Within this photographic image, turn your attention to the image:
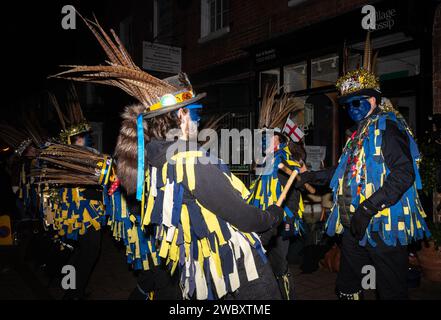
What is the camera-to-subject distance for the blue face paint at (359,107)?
328 cm

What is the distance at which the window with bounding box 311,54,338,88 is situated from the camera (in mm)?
6926

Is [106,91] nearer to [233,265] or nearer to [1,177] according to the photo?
[1,177]

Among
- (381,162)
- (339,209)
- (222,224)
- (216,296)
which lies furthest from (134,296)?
(381,162)

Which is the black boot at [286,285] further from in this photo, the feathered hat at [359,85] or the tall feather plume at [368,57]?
the tall feather plume at [368,57]

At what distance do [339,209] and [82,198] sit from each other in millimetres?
2853

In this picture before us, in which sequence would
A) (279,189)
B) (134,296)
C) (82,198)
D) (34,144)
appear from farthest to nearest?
1. (34,144)
2. (82,198)
3. (279,189)
4. (134,296)

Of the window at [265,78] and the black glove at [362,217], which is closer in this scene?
the black glove at [362,217]

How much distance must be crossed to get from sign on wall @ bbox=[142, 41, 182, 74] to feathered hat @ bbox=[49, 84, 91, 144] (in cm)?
409

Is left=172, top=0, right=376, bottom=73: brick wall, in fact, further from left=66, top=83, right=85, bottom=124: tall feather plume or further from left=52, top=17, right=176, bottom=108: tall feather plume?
left=52, top=17, right=176, bottom=108: tall feather plume

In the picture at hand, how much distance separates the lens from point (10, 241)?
5801 millimetres

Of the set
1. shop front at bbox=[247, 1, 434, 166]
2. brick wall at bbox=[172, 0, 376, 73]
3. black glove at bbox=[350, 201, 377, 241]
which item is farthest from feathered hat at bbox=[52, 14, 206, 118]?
brick wall at bbox=[172, 0, 376, 73]

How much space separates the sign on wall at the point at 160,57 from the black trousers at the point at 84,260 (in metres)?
5.23

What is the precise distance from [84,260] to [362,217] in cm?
289

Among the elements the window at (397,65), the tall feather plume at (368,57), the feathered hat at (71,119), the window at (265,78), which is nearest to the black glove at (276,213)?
the tall feather plume at (368,57)
